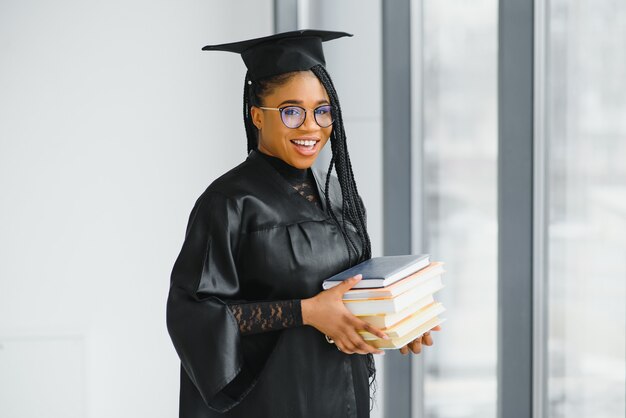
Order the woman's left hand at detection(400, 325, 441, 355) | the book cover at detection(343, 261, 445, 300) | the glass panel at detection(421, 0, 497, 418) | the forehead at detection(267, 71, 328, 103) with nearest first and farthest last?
the book cover at detection(343, 261, 445, 300) < the forehead at detection(267, 71, 328, 103) < the woman's left hand at detection(400, 325, 441, 355) < the glass panel at detection(421, 0, 497, 418)

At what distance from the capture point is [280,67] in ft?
5.98

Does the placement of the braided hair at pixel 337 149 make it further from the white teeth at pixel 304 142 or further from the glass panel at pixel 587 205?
the glass panel at pixel 587 205

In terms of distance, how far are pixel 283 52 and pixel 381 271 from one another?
0.48 m

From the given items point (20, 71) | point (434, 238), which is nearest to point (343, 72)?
point (434, 238)

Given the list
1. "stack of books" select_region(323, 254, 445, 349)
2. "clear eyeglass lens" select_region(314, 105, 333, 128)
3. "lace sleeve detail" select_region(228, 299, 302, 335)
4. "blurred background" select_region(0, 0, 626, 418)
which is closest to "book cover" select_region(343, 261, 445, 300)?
"stack of books" select_region(323, 254, 445, 349)

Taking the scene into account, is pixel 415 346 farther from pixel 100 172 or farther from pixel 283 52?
pixel 100 172

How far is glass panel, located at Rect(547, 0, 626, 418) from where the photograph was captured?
7.88ft

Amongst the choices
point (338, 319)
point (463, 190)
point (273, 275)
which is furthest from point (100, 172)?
point (338, 319)

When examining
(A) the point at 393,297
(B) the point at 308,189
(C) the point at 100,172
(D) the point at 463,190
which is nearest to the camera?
(A) the point at 393,297

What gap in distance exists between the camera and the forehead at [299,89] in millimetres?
1815

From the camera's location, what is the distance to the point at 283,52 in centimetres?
183

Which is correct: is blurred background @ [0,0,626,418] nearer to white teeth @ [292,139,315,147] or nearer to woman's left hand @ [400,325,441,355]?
woman's left hand @ [400,325,441,355]

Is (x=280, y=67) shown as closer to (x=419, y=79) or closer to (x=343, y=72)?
(x=419, y=79)

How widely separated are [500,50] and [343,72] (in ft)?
3.19
